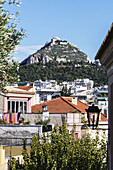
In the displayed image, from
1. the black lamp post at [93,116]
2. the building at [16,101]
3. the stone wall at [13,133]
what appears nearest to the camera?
the black lamp post at [93,116]

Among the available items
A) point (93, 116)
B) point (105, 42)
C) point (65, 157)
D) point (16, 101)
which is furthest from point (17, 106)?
point (105, 42)

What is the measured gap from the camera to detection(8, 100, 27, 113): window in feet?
112

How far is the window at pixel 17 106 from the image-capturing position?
34094mm

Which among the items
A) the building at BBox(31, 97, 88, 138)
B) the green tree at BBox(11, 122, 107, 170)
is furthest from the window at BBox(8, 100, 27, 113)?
the green tree at BBox(11, 122, 107, 170)

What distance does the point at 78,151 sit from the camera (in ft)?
46.5

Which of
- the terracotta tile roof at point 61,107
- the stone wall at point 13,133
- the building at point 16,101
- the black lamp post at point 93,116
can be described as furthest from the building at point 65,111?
the black lamp post at point 93,116

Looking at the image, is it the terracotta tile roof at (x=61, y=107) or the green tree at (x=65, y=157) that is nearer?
the green tree at (x=65, y=157)

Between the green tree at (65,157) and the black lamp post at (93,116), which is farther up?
the black lamp post at (93,116)

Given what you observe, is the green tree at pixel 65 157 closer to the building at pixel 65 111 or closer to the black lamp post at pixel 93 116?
the black lamp post at pixel 93 116

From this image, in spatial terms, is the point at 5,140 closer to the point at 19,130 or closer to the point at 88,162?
the point at 19,130

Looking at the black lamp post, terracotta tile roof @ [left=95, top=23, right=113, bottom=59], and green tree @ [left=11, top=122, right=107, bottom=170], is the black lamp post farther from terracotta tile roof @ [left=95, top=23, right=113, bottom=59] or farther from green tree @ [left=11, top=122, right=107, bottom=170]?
terracotta tile roof @ [left=95, top=23, right=113, bottom=59]

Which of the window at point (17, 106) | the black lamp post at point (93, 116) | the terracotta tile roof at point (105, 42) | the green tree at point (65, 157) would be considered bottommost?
the green tree at point (65, 157)

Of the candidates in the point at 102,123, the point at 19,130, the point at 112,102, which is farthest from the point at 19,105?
the point at 112,102

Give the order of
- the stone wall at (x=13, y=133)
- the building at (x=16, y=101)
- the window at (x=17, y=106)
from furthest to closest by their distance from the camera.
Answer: the window at (x=17, y=106) < the building at (x=16, y=101) < the stone wall at (x=13, y=133)
